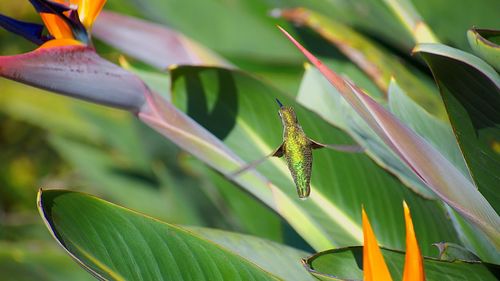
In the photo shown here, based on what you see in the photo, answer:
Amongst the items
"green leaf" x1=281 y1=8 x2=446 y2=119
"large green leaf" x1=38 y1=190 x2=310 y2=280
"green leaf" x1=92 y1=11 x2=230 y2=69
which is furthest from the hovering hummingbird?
"green leaf" x1=281 y1=8 x2=446 y2=119

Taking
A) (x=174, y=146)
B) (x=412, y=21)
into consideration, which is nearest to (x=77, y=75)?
(x=412, y=21)

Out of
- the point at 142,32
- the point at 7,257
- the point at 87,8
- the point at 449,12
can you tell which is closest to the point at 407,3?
the point at 449,12

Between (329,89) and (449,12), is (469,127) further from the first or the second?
(449,12)

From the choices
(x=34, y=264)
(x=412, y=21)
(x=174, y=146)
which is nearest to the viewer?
(x=412, y=21)

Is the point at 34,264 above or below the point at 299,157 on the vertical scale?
below

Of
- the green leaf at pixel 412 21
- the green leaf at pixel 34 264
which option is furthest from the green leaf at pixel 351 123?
the green leaf at pixel 34 264

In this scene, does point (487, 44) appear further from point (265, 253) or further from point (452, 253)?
point (265, 253)

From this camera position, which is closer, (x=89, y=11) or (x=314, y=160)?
(x=89, y=11)

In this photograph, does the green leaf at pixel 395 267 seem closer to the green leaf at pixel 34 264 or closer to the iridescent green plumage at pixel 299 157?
the iridescent green plumage at pixel 299 157
